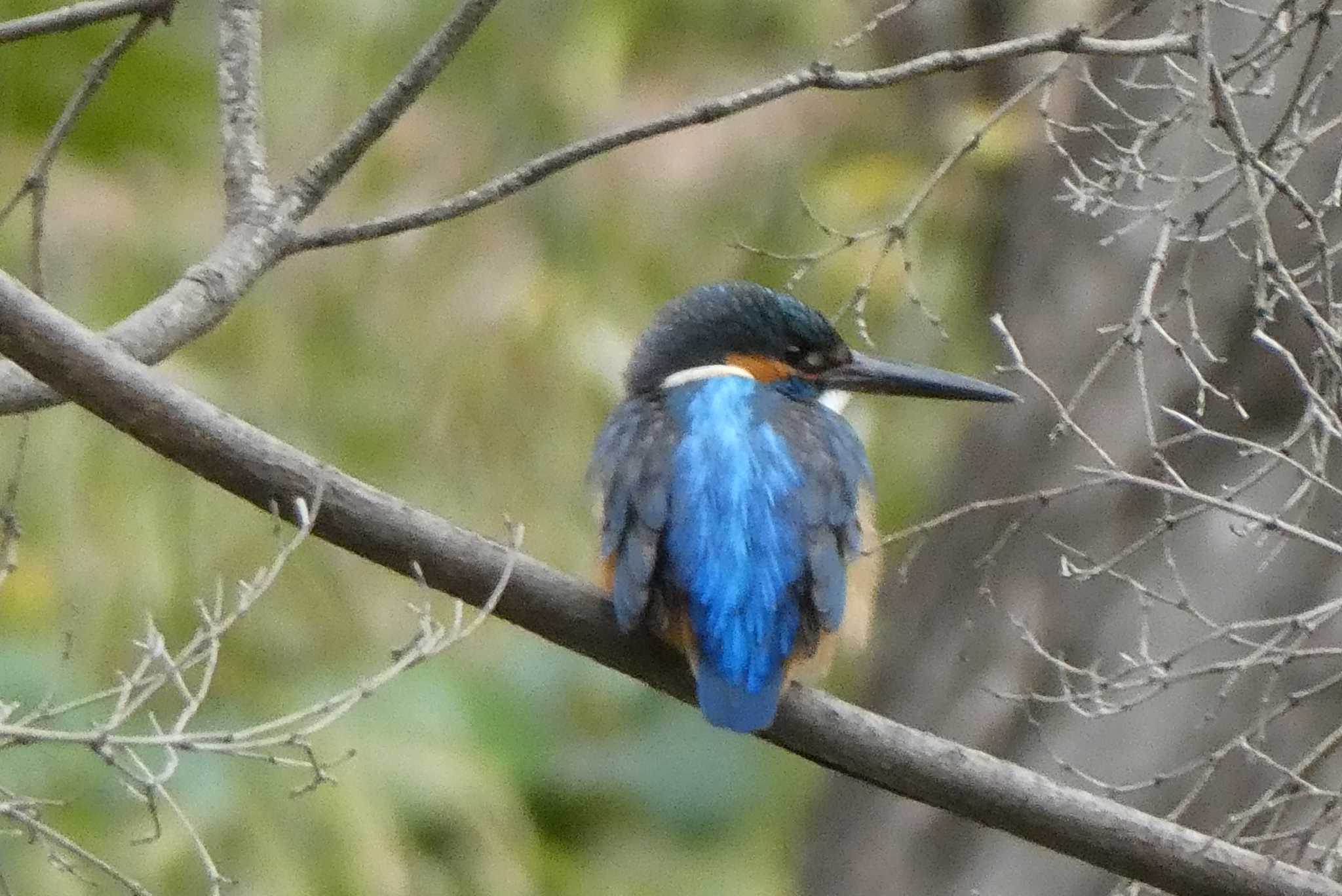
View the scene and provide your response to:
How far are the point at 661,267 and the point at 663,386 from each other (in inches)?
63.5

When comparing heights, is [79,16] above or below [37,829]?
above

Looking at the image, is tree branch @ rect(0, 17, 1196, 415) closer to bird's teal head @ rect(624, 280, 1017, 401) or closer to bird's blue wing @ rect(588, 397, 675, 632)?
bird's blue wing @ rect(588, 397, 675, 632)

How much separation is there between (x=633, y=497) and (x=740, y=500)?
0.34 ft

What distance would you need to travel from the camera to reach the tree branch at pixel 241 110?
1.83 m

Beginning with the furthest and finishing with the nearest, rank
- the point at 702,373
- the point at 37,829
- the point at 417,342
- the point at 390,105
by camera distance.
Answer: the point at 417,342
the point at 702,373
the point at 390,105
the point at 37,829

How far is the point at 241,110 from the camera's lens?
1892 mm

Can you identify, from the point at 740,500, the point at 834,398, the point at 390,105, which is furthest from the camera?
the point at 834,398

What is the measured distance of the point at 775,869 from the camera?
13.1 feet

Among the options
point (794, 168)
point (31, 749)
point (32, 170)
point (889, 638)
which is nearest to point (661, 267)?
point (794, 168)

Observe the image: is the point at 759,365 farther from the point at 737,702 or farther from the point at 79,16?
the point at 79,16

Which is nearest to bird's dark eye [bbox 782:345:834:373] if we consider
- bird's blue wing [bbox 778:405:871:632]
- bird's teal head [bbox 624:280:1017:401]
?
bird's teal head [bbox 624:280:1017:401]

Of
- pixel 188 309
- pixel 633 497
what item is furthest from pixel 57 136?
pixel 633 497

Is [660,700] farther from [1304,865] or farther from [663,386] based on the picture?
[1304,865]

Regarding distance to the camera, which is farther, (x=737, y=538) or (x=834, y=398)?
(x=834, y=398)
